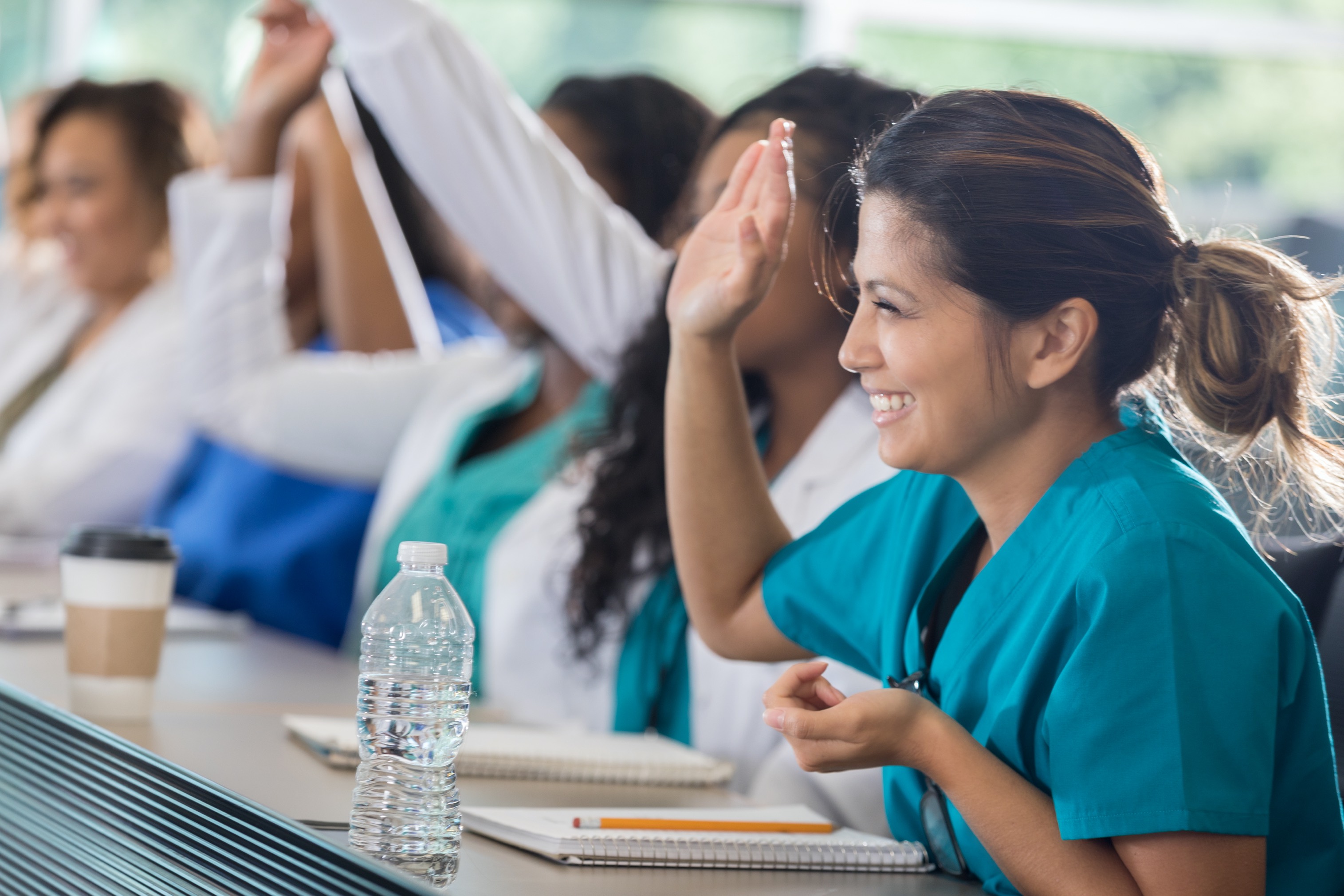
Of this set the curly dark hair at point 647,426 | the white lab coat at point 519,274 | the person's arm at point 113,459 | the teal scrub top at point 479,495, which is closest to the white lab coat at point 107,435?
the person's arm at point 113,459

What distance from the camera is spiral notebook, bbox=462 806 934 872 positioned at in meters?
0.91

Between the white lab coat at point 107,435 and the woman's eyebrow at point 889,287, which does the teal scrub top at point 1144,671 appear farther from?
the white lab coat at point 107,435

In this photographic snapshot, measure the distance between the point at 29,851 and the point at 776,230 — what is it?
0.83 m

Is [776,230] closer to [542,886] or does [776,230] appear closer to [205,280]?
[542,886]

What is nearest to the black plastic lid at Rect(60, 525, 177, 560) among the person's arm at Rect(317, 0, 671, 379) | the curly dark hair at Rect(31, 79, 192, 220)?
the person's arm at Rect(317, 0, 671, 379)

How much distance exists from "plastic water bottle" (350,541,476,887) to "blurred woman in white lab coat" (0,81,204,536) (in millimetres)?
1874

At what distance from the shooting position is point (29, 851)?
118 cm

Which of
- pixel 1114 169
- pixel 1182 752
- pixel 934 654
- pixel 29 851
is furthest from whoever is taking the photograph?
pixel 29 851

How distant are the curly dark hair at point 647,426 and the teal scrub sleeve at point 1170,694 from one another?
0.67 metres

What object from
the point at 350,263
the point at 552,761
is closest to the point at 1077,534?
the point at 552,761

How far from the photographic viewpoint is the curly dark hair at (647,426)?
1.47 meters

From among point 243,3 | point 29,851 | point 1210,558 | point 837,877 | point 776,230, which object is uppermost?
point 243,3

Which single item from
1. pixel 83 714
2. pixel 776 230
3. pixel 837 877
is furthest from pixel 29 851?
pixel 776 230

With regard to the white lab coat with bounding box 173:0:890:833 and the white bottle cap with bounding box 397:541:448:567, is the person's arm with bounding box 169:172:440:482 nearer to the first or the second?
the white lab coat with bounding box 173:0:890:833
